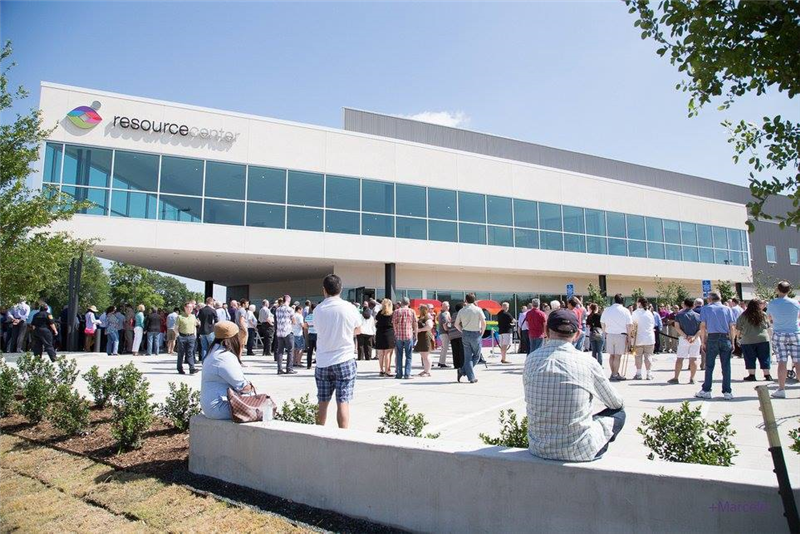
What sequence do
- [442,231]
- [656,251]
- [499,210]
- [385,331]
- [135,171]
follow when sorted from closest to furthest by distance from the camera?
[385,331]
[135,171]
[442,231]
[499,210]
[656,251]

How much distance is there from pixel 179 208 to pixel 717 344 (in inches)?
713

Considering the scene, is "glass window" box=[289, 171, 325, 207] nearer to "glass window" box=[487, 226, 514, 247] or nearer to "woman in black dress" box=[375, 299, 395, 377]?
"glass window" box=[487, 226, 514, 247]

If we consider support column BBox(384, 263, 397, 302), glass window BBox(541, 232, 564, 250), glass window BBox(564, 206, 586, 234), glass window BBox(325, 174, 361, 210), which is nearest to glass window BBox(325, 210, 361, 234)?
glass window BBox(325, 174, 361, 210)

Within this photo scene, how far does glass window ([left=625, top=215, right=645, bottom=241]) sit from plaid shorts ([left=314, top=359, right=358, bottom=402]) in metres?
30.5

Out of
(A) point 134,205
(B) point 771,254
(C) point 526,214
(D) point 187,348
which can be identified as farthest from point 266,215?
(B) point 771,254

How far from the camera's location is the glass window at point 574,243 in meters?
29.3

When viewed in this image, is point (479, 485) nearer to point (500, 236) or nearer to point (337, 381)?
point (337, 381)

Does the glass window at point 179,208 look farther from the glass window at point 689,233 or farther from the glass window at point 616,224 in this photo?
the glass window at point 689,233

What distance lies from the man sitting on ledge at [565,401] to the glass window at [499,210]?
78.0 ft

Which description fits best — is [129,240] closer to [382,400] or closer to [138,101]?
[138,101]

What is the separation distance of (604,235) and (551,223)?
4280mm

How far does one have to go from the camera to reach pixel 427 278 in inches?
1064

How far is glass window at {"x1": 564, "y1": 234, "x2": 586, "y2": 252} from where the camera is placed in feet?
96.2

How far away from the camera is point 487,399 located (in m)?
8.84
